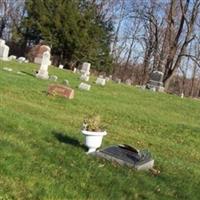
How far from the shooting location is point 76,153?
8812 millimetres

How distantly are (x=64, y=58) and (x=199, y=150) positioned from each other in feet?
104

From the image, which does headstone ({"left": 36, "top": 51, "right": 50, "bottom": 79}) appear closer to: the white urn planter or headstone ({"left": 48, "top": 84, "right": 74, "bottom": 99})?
headstone ({"left": 48, "top": 84, "right": 74, "bottom": 99})

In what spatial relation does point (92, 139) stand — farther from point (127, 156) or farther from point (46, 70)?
point (46, 70)

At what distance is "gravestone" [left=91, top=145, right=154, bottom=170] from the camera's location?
873 cm

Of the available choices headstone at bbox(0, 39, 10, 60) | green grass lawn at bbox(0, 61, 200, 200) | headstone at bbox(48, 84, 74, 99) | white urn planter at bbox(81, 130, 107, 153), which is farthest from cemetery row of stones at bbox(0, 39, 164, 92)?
white urn planter at bbox(81, 130, 107, 153)

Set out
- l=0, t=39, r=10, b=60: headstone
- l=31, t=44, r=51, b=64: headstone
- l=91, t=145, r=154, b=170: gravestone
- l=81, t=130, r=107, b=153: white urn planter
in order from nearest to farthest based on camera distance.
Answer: l=91, t=145, r=154, b=170: gravestone < l=81, t=130, r=107, b=153: white urn planter < l=0, t=39, r=10, b=60: headstone < l=31, t=44, r=51, b=64: headstone

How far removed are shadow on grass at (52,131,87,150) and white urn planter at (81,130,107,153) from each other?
0.38m

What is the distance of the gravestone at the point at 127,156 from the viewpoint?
8734mm

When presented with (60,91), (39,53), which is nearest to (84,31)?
(39,53)

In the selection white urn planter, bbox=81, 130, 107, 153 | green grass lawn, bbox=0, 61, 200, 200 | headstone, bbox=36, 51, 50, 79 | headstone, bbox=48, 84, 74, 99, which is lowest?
green grass lawn, bbox=0, 61, 200, 200

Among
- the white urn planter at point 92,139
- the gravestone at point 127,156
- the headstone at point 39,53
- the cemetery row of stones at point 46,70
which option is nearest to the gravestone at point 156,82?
the cemetery row of stones at point 46,70

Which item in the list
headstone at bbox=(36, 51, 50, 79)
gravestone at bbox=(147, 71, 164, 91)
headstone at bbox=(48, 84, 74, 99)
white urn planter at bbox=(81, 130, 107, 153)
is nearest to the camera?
white urn planter at bbox=(81, 130, 107, 153)

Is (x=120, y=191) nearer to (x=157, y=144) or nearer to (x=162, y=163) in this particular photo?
(x=162, y=163)

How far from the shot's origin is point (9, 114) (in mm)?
11492
